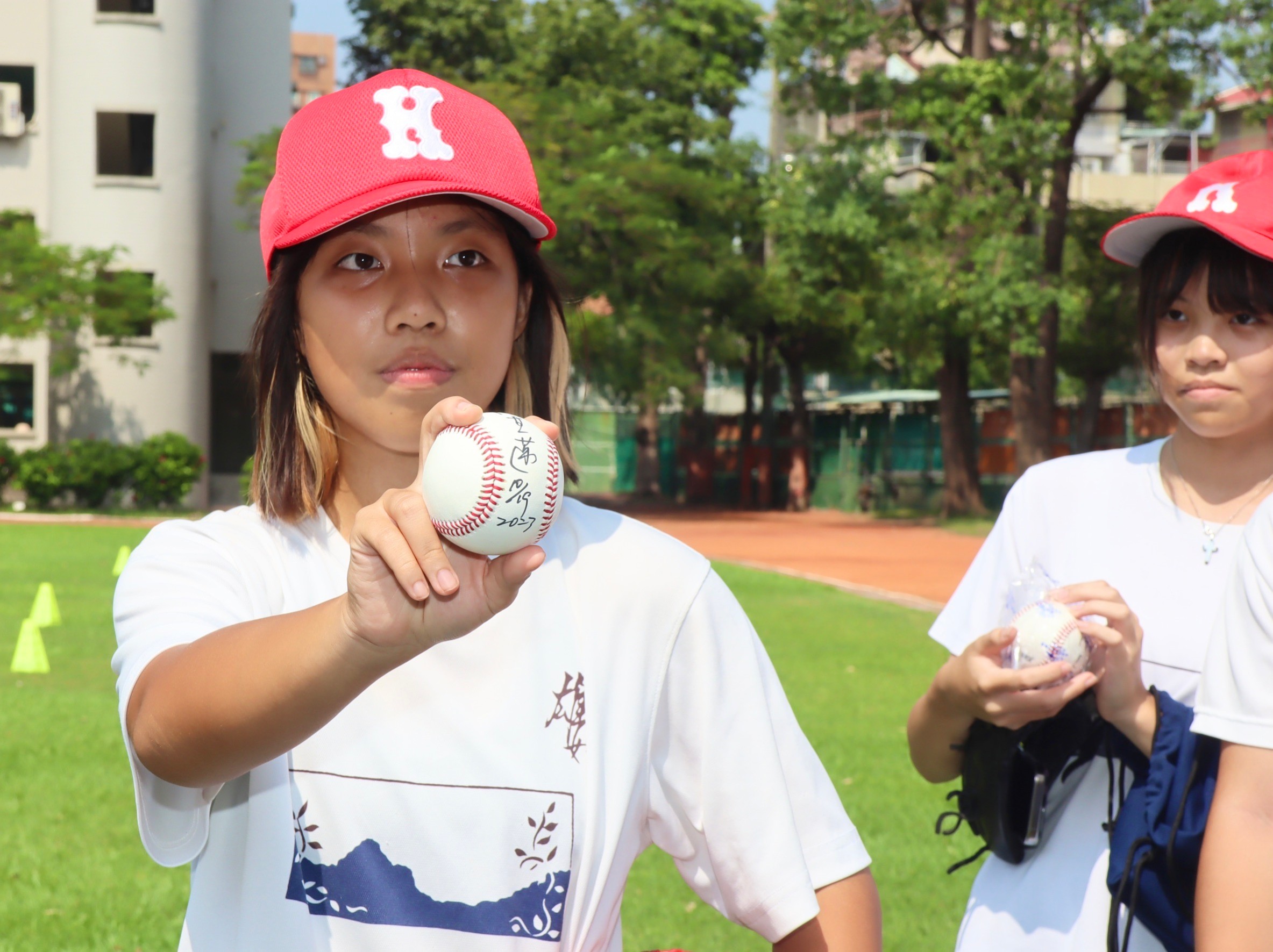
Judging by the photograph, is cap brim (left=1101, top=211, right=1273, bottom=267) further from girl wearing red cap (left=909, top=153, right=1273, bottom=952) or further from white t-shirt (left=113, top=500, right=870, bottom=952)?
white t-shirt (left=113, top=500, right=870, bottom=952)

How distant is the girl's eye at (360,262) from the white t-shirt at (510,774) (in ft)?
1.21

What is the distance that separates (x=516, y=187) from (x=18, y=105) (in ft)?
105

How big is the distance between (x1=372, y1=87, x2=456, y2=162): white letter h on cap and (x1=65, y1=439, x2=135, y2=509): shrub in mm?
27812

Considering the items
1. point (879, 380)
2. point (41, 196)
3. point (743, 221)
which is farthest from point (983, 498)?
point (41, 196)

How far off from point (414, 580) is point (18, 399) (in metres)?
32.3

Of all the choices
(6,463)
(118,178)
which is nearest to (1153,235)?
(6,463)

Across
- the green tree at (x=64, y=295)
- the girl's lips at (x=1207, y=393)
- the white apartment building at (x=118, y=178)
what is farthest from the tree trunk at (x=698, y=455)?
the girl's lips at (x=1207, y=393)

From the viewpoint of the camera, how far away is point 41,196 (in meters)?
30.8

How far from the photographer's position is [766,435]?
3884cm

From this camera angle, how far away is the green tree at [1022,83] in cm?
2330

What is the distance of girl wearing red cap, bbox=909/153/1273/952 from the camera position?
8.27 feet

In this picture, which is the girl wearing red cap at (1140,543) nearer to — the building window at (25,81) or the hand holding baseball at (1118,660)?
the hand holding baseball at (1118,660)

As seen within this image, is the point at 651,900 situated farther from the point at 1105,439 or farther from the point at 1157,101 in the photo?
the point at 1105,439

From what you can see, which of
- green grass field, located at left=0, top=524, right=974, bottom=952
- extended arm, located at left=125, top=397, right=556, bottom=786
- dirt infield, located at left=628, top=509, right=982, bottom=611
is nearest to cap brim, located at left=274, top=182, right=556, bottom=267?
extended arm, located at left=125, top=397, right=556, bottom=786
